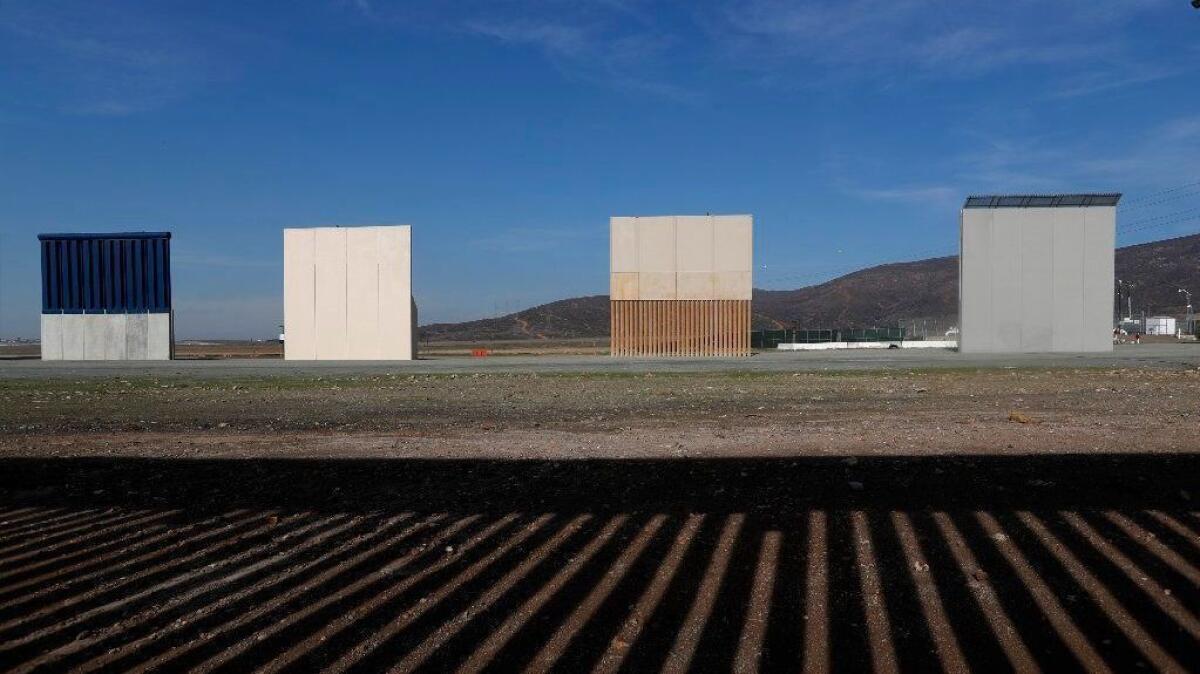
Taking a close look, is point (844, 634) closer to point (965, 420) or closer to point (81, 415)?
point (965, 420)

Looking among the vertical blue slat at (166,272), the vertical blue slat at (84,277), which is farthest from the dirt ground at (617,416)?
the vertical blue slat at (84,277)

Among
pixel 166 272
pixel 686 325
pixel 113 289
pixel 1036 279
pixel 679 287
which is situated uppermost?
pixel 166 272

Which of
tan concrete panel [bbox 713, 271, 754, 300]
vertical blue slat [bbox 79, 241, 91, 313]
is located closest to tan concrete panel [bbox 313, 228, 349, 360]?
vertical blue slat [bbox 79, 241, 91, 313]

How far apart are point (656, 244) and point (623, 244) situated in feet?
5.05

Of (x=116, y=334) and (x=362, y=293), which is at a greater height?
(x=362, y=293)

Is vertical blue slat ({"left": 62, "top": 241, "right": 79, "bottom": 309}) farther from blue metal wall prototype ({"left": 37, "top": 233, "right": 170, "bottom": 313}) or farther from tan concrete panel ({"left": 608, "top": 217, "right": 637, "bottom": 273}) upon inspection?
tan concrete panel ({"left": 608, "top": 217, "right": 637, "bottom": 273})

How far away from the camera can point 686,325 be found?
40.2m

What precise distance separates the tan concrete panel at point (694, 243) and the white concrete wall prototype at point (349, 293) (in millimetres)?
12289

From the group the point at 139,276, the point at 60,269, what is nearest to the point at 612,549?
the point at 139,276

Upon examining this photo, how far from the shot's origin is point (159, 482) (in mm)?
7234

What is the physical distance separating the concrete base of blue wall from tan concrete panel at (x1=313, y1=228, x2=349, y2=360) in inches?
294

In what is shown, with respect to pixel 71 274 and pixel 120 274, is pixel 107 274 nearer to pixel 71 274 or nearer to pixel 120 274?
pixel 120 274

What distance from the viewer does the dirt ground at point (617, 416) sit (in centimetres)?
882

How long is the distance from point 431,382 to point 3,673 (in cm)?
1744
